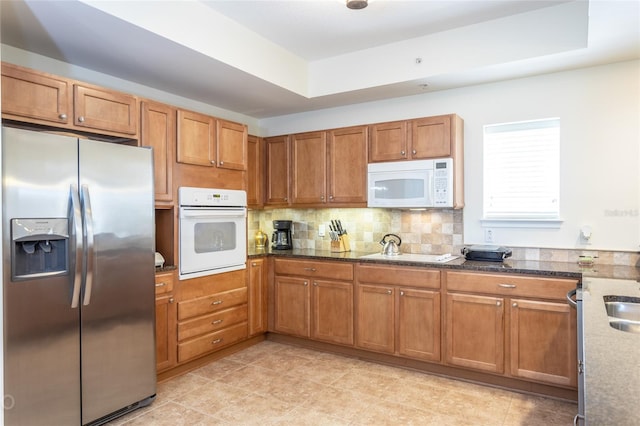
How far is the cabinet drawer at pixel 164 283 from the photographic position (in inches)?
119

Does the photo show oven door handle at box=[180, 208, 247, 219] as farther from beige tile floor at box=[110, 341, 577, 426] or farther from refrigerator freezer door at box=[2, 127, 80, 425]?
beige tile floor at box=[110, 341, 577, 426]

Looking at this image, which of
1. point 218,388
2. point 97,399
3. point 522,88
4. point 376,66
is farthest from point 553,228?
point 97,399

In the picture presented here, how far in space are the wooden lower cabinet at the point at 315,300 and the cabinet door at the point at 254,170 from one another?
79 centimetres

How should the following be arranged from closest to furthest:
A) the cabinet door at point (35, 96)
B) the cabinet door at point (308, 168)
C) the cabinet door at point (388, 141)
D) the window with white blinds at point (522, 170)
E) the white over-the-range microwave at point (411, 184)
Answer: the cabinet door at point (35, 96), the window with white blinds at point (522, 170), the white over-the-range microwave at point (411, 184), the cabinet door at point (388, 141), the cabinet door at point (308, 168)

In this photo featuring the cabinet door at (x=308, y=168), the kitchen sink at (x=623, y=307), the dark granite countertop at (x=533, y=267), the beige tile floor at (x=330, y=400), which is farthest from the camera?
the cabinet door at (x=308, y=168)

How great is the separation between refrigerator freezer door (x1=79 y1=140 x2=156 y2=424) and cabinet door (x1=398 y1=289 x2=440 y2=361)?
74.9 inches

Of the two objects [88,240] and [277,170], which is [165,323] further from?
[277,170]

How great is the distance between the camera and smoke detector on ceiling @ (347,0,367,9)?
107 inches

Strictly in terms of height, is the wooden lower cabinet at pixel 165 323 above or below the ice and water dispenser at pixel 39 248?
below

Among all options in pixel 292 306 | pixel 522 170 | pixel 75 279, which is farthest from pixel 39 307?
pixel 522 170

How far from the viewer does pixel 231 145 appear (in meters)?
3.69

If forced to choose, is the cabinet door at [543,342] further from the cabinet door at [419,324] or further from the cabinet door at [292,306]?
the cabinet door at [292,306]

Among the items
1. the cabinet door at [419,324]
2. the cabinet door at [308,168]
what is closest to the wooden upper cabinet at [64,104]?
the cabinet door at [308,168]

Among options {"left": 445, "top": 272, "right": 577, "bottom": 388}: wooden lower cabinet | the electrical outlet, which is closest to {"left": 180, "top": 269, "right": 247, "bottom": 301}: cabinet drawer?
{"left": 445, "top": 272, "right": 577, "bottom": 388}: wooden lower cabinet
